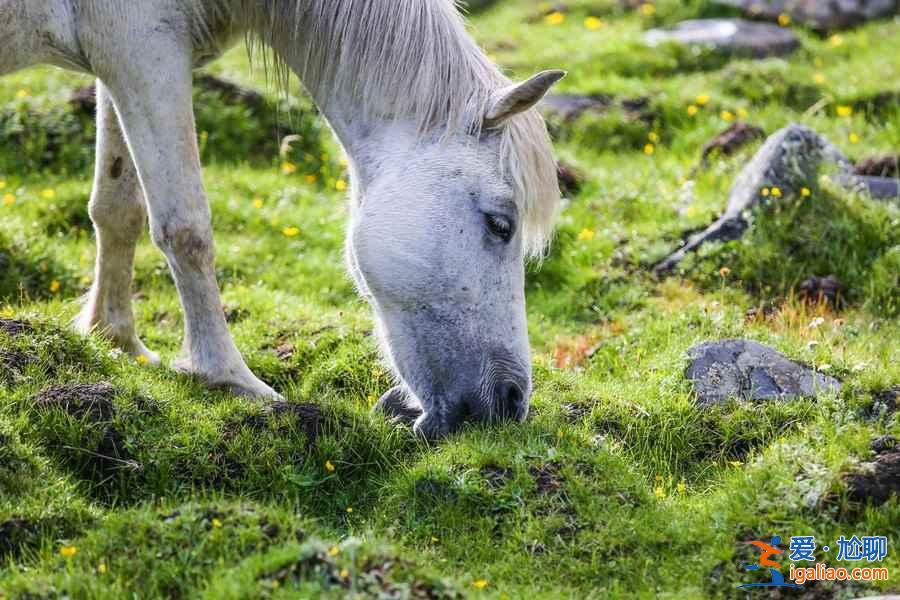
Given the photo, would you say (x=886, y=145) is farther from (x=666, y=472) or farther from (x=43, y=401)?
Result: (x=43, y=401)

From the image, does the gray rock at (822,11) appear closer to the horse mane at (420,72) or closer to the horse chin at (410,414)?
the horse mane at (420,72)

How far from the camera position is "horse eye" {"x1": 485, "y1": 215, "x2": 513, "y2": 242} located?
463 centimetres

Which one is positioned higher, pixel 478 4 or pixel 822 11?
pixel 478 4

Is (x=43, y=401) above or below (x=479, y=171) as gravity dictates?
below

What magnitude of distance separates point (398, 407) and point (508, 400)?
66 centimetres

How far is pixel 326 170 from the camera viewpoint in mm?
9023

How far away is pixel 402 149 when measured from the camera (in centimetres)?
473

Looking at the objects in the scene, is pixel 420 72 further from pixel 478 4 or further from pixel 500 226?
pixel 478 4

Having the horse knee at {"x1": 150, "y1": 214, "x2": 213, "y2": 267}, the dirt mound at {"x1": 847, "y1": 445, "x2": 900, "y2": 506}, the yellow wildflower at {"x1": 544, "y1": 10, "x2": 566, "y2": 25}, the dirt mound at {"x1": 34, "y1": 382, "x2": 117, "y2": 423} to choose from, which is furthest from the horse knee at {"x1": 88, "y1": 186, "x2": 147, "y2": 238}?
the yellow wildflower at {"x1": 544, "y1": 10, "x2": 566, "y2": 25}

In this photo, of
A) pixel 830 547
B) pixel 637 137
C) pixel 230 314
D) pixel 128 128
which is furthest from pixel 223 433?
pixel 637 137

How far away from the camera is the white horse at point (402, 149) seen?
4609 millimetres

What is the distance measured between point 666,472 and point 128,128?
2.95 m

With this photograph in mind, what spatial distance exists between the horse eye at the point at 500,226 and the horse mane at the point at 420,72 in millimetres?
103

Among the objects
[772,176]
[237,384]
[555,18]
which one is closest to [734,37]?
[555,18]
